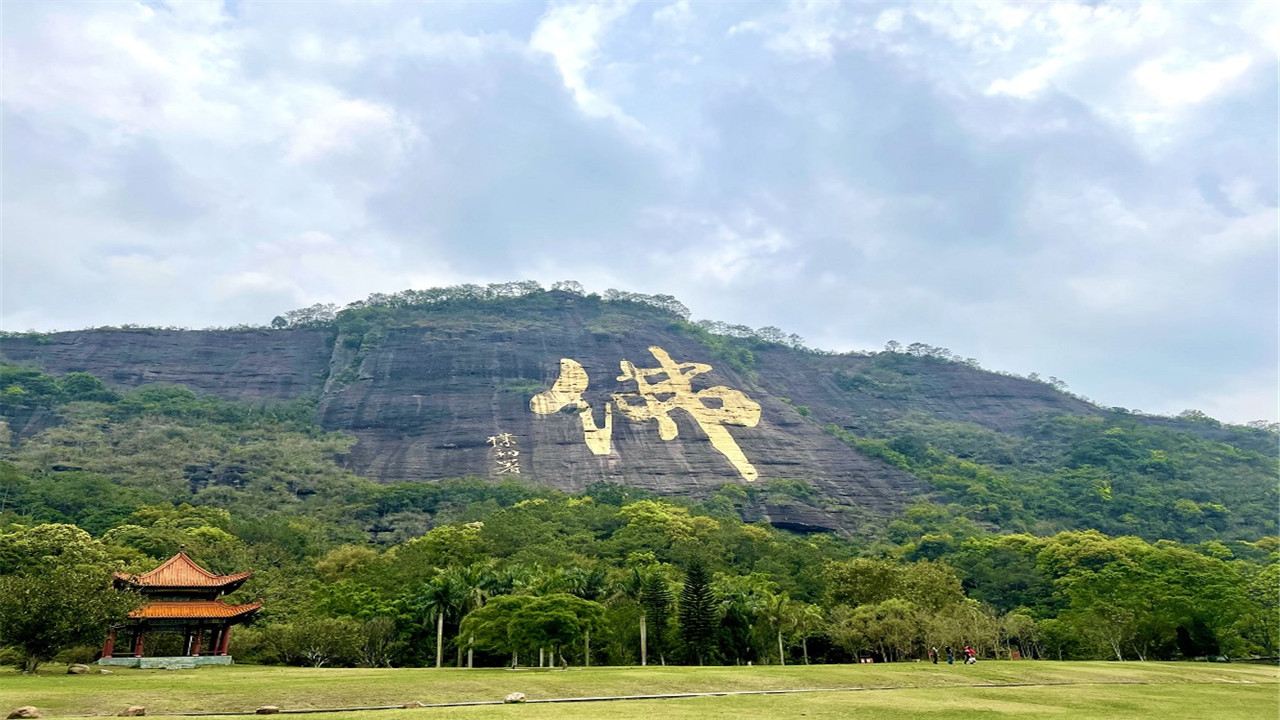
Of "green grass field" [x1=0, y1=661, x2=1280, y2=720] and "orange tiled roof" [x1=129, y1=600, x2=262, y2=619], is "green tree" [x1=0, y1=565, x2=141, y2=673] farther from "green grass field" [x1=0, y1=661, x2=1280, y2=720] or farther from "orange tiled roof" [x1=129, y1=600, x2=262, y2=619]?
"orange tiled roof" [x1=129, y1=600, x2=262, y2=619]

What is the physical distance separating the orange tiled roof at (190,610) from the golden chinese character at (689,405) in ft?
181

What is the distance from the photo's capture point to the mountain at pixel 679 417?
7888 cm

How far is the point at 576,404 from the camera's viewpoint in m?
89.8

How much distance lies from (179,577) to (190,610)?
1530 mm

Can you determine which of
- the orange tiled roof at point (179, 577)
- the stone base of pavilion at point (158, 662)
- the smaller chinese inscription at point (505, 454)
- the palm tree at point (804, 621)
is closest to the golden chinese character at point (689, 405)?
the smaller chinese inscription at point (505, 454)

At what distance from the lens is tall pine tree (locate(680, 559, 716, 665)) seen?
121 ft

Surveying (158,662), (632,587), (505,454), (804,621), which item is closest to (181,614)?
(158,662)

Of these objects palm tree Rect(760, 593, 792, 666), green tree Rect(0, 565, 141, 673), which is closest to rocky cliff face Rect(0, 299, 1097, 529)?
palm tree Rect(760, 593, 792, 666)

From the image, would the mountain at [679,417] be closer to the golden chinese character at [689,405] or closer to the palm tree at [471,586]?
the golden chinese character at [689,405]

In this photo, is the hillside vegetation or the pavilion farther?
the hillside vegetation

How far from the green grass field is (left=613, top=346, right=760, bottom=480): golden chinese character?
56.3 m

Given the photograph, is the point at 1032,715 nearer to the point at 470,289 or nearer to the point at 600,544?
the point at 600,544

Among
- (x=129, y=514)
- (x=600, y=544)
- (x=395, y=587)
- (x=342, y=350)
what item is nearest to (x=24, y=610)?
(x=395, y=587)

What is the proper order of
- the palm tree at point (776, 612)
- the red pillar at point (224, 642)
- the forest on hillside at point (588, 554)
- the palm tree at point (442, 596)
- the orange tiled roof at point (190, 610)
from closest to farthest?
the orange tiled roof at point (190, 610) → the red pillar at point (224, 642) → the palm tree at point (442, 596) → the forest on hillside at point (588, 554) → the palm tree at point (776, 612)
